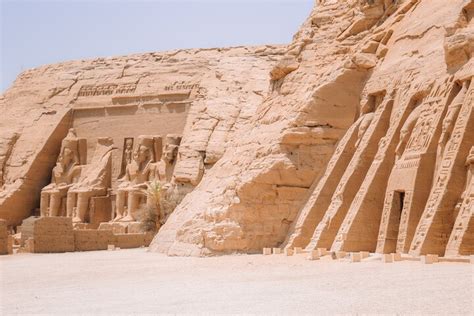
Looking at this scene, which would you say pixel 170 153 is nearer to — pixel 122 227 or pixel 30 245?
pixel 122 227

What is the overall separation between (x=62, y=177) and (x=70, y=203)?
179cm

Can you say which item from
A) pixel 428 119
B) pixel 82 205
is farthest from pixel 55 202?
pixel 428 119

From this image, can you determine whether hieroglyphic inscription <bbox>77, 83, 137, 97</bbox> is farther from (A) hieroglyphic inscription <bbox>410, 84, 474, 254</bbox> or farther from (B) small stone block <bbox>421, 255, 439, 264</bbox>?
(B) small stone block <bbox>421, 255, 439, 264</bbox>

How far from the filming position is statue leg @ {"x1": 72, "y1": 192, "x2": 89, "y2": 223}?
1333 inches

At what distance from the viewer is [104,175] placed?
35.3 metres

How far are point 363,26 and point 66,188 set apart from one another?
1791 cm

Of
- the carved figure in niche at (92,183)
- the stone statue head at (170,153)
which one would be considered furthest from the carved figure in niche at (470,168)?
the carved figure in niche at (92,183)

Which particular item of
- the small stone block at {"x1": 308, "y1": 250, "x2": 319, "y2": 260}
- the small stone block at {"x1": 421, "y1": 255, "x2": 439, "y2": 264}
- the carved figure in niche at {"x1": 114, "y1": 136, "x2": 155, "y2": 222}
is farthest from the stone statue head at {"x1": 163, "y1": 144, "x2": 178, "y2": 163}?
the small stone block at {"x1": 421, "y1": 255, "x2": 439, "y2": 264}

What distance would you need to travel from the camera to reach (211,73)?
3525 centimetres

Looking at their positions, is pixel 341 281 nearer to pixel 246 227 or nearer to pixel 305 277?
pixel 305 277

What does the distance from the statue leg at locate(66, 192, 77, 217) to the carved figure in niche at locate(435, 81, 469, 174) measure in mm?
21885

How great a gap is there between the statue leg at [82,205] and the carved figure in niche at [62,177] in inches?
46.5

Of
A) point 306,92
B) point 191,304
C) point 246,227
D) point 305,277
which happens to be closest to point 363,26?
point 306,92

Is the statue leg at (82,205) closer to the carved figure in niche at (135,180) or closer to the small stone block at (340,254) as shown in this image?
the carved figure in niche at (135,180)
